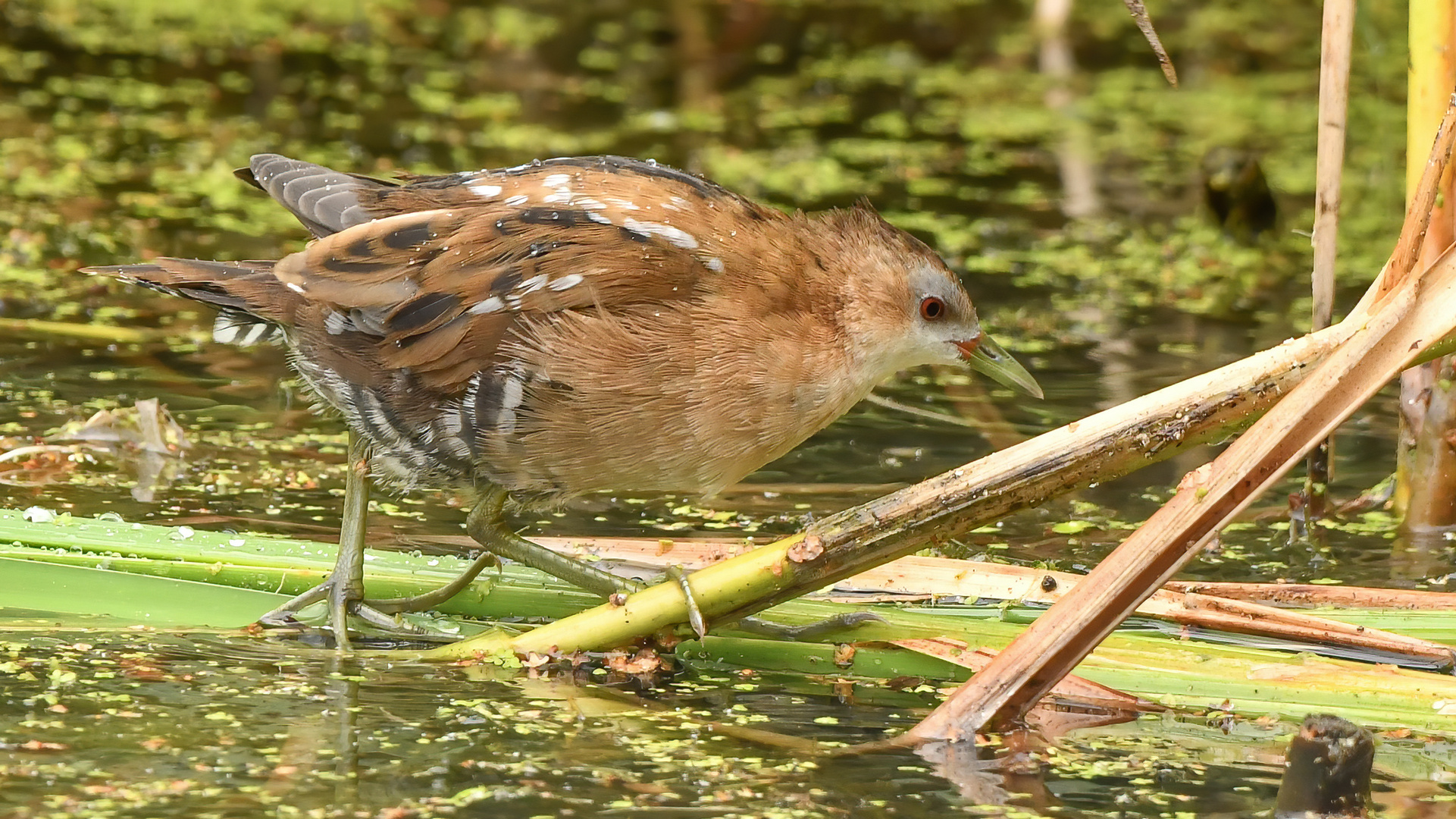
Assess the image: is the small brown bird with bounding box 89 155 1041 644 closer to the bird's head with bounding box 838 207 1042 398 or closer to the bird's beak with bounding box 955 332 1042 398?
the bird's head with bounding box 838 207 1042 398

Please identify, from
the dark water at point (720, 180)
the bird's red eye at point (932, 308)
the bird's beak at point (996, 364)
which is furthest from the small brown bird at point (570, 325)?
the dark water at point (720, 180)

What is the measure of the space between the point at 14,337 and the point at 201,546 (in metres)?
2.02

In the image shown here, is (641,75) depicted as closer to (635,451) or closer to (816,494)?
(816,494)

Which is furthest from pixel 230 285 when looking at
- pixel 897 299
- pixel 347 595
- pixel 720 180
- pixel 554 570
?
pixel 720 180

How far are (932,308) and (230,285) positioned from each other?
1340 mm

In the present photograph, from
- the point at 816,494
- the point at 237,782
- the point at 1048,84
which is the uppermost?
the point at 1048,84

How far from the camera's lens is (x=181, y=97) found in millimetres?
8047

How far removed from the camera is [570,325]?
3.30 metres

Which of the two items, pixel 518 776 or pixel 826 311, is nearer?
pixel 518 776

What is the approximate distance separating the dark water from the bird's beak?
1.53ft

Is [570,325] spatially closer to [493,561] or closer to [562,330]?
[562,330]

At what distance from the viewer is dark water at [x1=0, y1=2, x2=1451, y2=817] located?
9.31ft

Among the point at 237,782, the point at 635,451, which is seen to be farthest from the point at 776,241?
the point at 237,782

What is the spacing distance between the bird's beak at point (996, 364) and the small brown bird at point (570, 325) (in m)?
0.13
